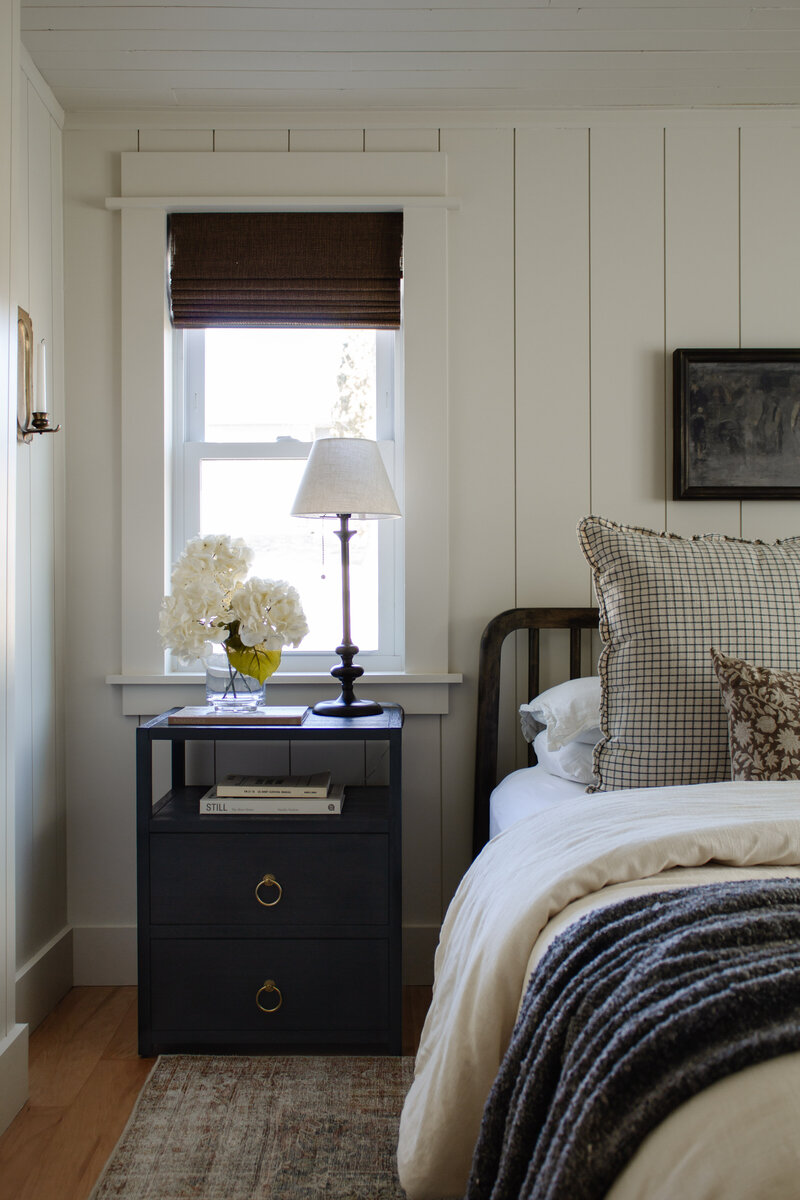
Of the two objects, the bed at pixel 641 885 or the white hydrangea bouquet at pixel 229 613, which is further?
the white hydrangea bouquet at pixel 229 613

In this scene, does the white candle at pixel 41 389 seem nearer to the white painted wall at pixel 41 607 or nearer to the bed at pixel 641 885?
the white painted wall at pixel 41 607

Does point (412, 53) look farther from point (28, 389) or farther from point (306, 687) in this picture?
point (306, 687)

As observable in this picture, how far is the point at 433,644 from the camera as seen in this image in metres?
2.29

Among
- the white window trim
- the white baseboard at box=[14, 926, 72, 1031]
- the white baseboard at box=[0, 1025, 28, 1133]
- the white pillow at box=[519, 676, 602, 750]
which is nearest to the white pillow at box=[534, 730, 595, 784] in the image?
the white pillow at box=[519, 676, 602, 750]

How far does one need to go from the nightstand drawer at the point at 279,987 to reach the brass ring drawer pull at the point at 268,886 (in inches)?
3.2

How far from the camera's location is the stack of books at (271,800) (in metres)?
1.87

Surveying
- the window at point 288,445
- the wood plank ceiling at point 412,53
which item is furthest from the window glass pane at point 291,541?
the wood plank ceiling at point 412,53

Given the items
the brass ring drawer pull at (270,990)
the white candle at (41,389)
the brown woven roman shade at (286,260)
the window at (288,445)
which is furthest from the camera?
the window at (288,445)

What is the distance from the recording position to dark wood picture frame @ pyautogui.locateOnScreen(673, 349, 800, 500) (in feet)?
7.37

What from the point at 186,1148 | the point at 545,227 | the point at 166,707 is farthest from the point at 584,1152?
the point at 545,227

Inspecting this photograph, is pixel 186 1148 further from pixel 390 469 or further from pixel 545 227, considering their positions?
pixel 545 227

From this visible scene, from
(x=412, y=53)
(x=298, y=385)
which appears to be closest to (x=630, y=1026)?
(x=298, y=385)

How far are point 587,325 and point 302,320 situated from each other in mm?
825

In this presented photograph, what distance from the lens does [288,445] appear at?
94.3 inches
